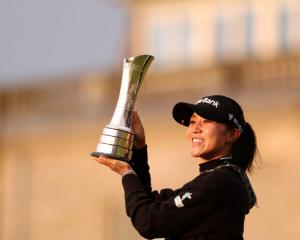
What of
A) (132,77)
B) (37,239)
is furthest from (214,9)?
(132,77)

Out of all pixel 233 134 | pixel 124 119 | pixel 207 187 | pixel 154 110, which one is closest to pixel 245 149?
pixel 233 134

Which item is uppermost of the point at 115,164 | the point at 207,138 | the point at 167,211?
the point at 207,138

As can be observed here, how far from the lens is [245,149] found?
6531 millimetres

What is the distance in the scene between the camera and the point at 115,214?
73.8 feet

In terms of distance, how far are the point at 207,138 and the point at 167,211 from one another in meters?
0.41

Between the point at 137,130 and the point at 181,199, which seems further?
the point at 137,130

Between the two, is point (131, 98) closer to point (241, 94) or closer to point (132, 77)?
point (132, 77)

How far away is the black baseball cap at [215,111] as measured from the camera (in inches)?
249

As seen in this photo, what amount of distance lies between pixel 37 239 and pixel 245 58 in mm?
4898

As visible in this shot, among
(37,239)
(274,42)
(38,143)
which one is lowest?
(37,239)

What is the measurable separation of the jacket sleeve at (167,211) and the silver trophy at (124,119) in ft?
0.74

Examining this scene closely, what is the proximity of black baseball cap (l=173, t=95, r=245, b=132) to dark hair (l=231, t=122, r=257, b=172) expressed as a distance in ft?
0.25

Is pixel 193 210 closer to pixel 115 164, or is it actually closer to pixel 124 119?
pixel 115 164

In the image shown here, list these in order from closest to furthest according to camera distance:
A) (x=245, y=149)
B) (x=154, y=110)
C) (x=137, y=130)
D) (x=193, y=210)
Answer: (x=193, y=210) → (x=245, y=149) → (x=137, y=130) → (x=154, y=110)
